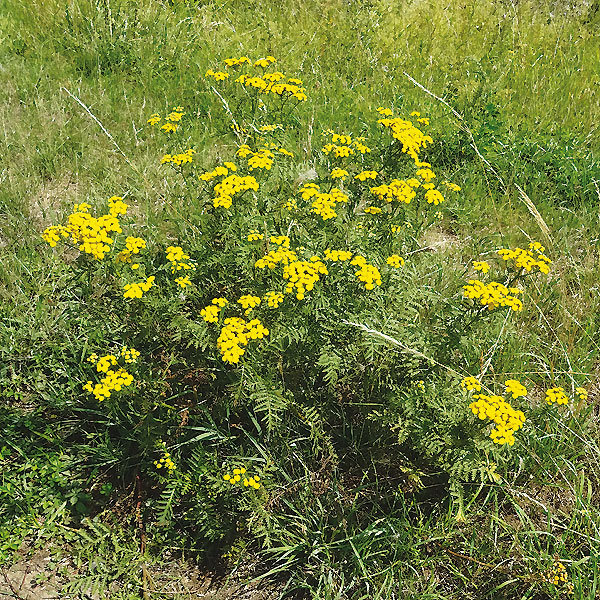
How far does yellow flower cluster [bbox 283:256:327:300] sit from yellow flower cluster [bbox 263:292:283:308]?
0.04 metres

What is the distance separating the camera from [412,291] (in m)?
2.50

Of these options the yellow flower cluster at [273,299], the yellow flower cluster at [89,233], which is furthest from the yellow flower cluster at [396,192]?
the yellow flower cluster at [89,233]

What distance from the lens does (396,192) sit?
2.56m

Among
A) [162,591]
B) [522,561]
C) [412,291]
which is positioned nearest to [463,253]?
[412,291]

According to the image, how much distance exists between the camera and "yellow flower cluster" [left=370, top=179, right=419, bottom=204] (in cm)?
254

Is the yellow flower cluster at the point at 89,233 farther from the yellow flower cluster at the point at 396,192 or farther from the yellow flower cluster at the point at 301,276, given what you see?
the yellow flower cluster at the point at 396,192

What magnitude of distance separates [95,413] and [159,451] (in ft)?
1.26

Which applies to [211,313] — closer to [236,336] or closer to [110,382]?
[236,336]

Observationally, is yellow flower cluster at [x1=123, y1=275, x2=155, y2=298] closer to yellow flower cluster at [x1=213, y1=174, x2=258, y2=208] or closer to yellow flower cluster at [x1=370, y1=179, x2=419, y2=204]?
yellow flower cluster at [x1=213, y1=174, x2=258, y2=208]

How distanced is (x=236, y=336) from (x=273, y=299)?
0.19 m

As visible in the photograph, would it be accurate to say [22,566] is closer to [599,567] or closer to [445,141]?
[599,567]

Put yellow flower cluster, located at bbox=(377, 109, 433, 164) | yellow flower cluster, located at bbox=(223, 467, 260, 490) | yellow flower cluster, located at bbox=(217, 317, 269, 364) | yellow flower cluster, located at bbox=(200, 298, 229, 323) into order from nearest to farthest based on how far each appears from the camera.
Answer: yellow flower cluster, located at bbox=(217, 317, 269, 364) < yellow flower cluster, located at bbox=(200, 298, 229, 323) < yellow flower cluster, located at bbox=(223, 467, 260, 490) < yellow flower cluster, located at bbox=(377, 109, 433, 164)

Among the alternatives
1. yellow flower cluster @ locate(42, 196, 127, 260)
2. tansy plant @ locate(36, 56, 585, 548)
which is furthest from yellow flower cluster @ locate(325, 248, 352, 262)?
yellow flower cluster @ locate(42, 196, 127, 260)

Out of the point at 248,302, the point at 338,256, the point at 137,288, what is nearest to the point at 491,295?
the point at 338,256
